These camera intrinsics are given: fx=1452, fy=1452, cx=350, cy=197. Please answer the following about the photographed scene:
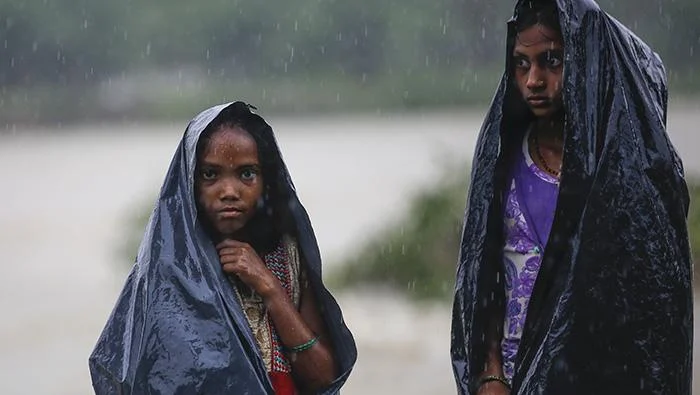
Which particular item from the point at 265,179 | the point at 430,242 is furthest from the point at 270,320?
the point at 430,242

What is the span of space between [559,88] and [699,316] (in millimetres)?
7299

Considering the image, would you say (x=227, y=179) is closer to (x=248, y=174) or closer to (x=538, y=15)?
(x=248, y=174)

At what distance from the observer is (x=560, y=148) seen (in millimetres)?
4172

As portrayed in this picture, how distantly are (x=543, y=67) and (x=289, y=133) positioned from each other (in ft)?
62.0

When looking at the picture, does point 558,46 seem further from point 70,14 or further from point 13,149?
point 13,149

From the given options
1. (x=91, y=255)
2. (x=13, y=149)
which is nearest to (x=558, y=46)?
(x=91, y=255)

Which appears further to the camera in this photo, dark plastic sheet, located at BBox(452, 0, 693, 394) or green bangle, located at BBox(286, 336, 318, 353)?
green bangle, located at BBox(286, 336, 318, 353)

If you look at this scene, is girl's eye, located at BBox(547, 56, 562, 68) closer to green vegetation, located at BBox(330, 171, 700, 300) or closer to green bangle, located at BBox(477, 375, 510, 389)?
green bangle, located at BBox(477, 375, 510, 389)

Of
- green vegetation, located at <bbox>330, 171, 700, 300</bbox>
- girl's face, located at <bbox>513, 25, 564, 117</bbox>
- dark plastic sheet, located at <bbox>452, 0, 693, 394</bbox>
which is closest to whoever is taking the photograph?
dark plastic sheet, located at <bbox>452, 0, 693, 394</bbox>

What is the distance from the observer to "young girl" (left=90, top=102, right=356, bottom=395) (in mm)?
3973

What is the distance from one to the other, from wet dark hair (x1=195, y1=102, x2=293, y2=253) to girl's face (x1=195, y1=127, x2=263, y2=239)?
2cm

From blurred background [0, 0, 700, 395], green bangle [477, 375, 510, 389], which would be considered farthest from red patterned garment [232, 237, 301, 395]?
blurred background [0, 0, 700, 395]

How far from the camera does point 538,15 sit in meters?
4.05

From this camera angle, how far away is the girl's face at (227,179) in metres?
4.06
